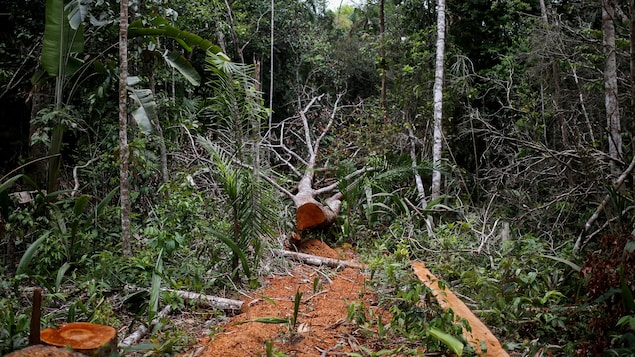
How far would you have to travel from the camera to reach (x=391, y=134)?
9773mm

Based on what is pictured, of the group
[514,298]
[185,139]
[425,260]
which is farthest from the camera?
[185,139]

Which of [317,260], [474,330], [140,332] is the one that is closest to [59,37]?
[140,332]

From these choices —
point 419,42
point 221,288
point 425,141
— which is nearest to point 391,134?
point 425,141

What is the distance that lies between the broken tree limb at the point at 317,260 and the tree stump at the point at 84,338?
302 cm

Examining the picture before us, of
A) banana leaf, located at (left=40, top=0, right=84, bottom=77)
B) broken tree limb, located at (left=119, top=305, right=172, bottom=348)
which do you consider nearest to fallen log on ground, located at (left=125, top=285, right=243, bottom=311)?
broken tree limb, located at (left=119, top=305, right=172, bottom=348)

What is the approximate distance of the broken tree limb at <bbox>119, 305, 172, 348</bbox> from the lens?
11.6ft

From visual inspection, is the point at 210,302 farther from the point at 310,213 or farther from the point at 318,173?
the point at 318,173

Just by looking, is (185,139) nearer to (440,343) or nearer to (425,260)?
(425,260)

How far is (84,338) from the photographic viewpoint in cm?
297

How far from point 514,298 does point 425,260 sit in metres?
2.14

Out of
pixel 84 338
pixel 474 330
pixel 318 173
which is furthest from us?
pixel 318 173

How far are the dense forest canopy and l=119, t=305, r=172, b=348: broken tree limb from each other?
0.58 ft

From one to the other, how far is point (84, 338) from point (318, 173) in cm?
626

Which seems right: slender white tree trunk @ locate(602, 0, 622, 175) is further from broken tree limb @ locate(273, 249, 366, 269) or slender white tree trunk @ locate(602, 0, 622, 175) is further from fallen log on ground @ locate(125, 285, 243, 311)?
fallen log on ground @ locate(125, 285, 243, 311)
